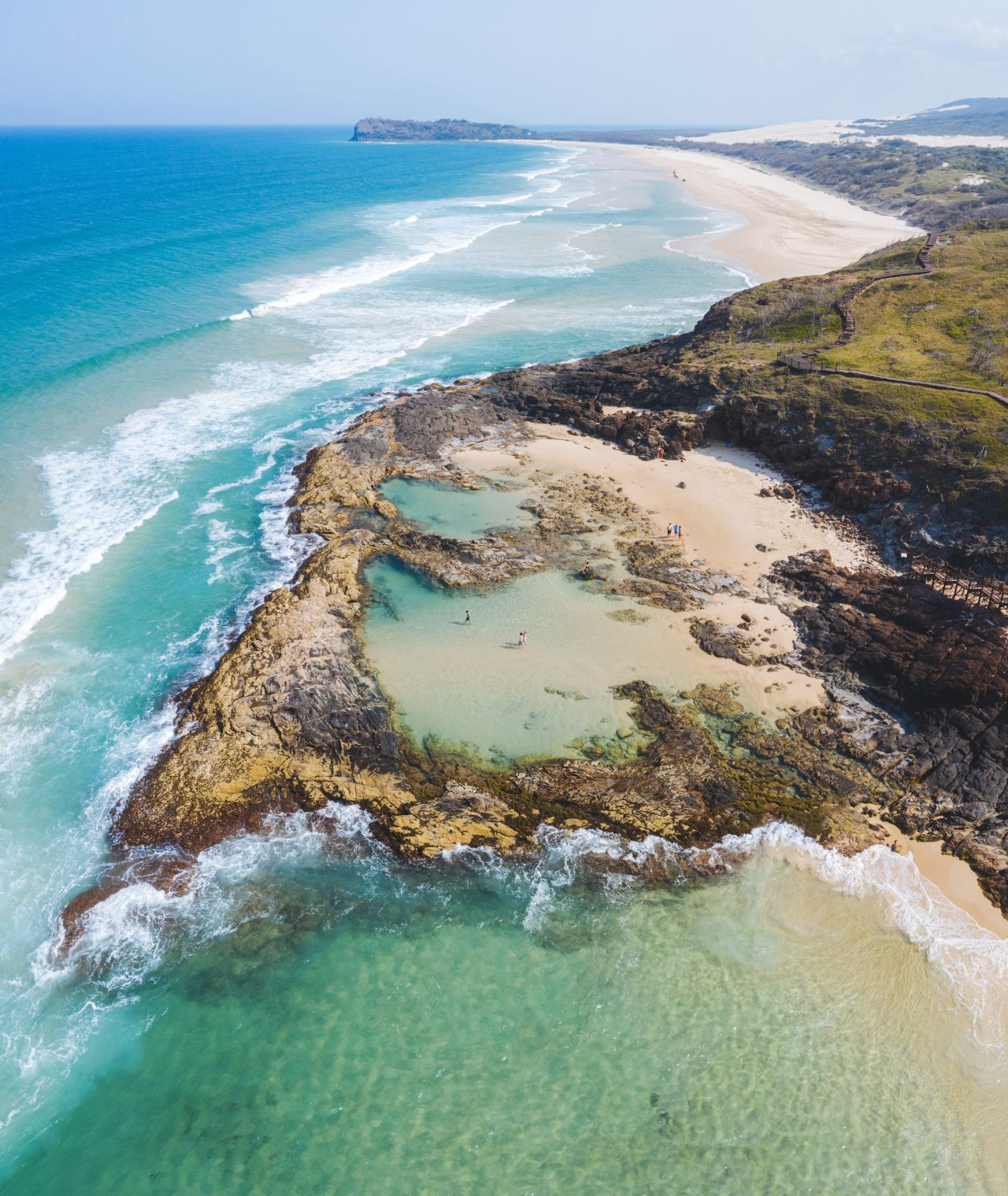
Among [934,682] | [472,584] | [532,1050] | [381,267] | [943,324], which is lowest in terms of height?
[532,1050]

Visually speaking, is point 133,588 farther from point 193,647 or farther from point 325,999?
point 325,999

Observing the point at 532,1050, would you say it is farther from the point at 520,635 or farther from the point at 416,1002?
the point at 520,635

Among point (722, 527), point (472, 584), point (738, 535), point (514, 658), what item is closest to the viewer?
point (514, 658)

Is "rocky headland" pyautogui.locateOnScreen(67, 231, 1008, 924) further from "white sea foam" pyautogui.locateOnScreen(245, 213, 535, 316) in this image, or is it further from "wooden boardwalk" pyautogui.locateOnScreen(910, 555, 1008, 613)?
"white sea foam" pyautogui.locateOnScreen(245, 213, 535, 316)

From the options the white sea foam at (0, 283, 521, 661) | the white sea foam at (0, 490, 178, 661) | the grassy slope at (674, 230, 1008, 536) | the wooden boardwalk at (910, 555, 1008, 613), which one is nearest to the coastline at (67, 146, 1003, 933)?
the wooden boardwalk at (910, 555, 1008, 613)

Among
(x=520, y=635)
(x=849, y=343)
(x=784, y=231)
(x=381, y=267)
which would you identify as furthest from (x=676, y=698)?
(x=784, y=231)

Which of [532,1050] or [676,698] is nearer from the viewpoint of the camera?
[532,1050]

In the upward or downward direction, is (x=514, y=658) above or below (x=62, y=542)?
below

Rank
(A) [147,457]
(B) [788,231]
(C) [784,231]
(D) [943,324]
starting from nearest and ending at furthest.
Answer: (A) [147,457], (D) [943,324], (C) [784,231], (B) [788,231]
